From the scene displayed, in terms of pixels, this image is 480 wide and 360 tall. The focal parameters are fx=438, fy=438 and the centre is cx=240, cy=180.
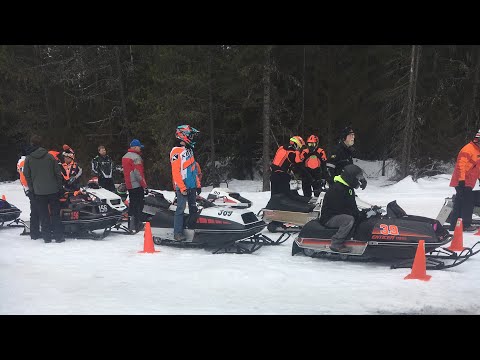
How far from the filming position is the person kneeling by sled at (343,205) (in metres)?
6.26

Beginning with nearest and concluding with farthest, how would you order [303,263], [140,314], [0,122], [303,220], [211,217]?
[140,314], [303,263], [211,217], [303,220], [0,122]

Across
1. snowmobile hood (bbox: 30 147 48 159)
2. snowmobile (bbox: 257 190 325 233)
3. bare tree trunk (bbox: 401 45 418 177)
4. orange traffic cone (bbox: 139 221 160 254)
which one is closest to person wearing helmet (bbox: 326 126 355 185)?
snowmobile (bbox: 257 190 325 233)

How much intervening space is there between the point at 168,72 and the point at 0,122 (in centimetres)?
1052

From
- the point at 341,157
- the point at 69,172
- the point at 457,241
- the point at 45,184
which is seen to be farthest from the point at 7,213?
the point at 457,241

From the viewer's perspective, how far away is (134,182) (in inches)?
352

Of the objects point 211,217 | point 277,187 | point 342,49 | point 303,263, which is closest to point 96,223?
point 211,217

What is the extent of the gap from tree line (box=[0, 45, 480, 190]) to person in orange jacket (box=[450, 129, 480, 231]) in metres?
8.88

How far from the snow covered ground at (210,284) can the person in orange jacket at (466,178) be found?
0.56 m

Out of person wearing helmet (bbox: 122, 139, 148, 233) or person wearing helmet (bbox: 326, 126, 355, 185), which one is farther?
person wearing helmet (bbox: 122, 139, 148, 233)

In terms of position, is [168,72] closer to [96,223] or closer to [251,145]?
[251,145]

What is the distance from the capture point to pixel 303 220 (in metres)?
8.39

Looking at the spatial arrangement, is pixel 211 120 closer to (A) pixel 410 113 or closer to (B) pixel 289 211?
(A) pixel 410 113

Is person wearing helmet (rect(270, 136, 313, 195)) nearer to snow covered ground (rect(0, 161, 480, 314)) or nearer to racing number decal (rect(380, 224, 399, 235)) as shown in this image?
snow covered ground (rect(0, 161, 480, 314))

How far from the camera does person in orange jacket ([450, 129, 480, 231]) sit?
8.20 m
